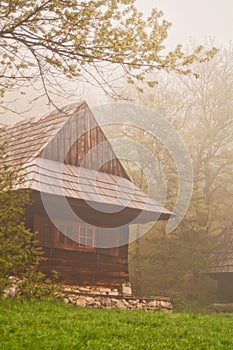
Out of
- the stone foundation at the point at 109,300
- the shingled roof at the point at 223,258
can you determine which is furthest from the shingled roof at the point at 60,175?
the shingled roof at the point at 223,258

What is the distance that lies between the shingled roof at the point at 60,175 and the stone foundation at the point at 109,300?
2.67 meters

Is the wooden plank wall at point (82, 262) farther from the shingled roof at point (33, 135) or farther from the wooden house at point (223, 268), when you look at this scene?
the wooden house at point (223, 268)

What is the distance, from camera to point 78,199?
15.2 meters

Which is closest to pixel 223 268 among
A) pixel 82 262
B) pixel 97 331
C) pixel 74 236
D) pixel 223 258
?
pixel 223 258

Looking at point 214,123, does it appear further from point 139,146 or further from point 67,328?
point 67,328

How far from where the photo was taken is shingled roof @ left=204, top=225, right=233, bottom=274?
2341 cm

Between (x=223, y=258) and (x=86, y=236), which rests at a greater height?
(x=86, y=236)

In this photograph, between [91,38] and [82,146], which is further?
[82,146]

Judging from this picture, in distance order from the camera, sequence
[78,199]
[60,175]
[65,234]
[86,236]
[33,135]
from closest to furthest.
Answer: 1. [78,199]
2. [60,175]
3. [65,234]
4. [86,236]
5. [33,135]

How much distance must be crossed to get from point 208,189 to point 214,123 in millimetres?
3530

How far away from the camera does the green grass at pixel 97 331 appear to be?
7164 mm

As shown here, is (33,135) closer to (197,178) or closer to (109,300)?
(109,300)

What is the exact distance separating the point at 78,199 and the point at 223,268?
Answer: 34.6 ft

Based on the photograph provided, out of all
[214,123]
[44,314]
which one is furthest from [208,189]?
[44,314]
